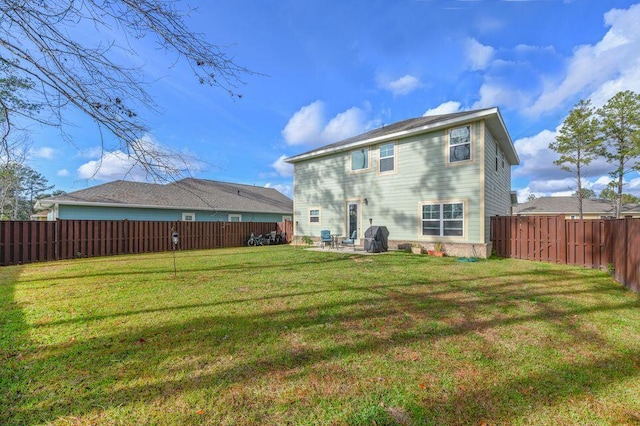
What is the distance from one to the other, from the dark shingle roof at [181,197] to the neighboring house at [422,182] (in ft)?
21.5

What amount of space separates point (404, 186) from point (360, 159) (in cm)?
276

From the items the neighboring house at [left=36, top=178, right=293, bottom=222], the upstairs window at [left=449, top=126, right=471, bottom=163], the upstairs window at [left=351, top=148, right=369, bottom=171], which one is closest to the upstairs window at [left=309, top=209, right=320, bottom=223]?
the upstairs window at [left=351, top=148, right=369, bottom=171]

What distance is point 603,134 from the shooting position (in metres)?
22.1

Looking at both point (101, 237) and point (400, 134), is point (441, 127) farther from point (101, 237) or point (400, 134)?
point (101, 237)

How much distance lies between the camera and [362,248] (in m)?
12.8

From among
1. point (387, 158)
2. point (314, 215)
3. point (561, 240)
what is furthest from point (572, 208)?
point (314, 215)

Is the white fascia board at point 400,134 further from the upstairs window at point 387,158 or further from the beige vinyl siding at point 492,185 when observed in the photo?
the beige vinyl siding at point 492,185

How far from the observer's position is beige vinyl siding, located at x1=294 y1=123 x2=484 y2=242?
33.4 ft

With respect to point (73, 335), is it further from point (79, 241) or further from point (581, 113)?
point (581, 113)

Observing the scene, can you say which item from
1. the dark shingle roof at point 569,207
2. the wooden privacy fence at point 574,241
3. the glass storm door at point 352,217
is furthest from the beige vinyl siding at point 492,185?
the dark shingle roof at point 569,207

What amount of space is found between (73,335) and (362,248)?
10759 mm

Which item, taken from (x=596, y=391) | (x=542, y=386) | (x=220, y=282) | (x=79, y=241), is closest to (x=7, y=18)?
(x=220, y=282)

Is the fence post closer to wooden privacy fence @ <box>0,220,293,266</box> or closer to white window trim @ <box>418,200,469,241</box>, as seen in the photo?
white window trim @ <box>418,200,469,241</box>

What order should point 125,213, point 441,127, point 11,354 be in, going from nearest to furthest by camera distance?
point 11,354, point 441,127, point 125,213
